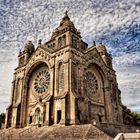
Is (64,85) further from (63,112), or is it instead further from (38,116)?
(38,116)

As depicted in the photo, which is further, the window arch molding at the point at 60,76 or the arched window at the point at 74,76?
the window arch molding at the point at 60,76

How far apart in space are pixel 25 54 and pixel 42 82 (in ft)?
26.3

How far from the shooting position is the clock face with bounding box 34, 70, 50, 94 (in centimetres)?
3368

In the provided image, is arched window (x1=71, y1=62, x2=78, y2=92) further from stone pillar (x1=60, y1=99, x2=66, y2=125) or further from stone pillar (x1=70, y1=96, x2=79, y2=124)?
stone pillar (x1=60, y1=99, x2=66, y2=125)

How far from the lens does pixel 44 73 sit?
3512 cm

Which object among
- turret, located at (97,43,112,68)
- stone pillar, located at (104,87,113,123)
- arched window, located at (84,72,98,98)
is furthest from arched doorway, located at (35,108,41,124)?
turret, located at (97,43,112,68)

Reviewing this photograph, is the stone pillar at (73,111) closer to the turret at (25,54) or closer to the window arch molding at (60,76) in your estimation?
the window arch molding at (60,76)

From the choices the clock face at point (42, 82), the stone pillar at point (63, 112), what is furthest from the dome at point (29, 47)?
the stone pillar at point (63, 112)

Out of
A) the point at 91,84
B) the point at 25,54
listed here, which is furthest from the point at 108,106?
the point at 25,54

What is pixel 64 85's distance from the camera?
28.3 m

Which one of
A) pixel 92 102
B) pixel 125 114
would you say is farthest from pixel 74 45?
pixel 125 114

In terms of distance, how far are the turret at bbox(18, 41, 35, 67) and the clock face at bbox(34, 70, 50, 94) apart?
4727 millimetres

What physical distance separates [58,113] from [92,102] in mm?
7503

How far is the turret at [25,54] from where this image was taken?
38438 millimetres
